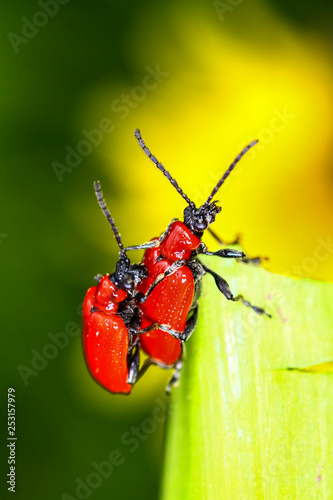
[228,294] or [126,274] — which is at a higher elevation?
[126,274]

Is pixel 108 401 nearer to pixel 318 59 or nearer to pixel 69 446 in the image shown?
pixel 69 446

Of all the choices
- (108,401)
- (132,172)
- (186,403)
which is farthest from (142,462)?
(132,172)

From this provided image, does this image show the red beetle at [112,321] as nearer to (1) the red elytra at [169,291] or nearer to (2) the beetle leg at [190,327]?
(1) the red elytra at [169,291]

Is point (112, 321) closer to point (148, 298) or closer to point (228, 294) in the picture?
point (148, 298)

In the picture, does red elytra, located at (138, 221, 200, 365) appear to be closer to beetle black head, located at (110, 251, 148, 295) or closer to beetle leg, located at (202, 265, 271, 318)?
beetle black head, located at (110, 251, 148, 295)

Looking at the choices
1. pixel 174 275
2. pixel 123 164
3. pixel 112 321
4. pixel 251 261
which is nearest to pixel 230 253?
pixel 251 261

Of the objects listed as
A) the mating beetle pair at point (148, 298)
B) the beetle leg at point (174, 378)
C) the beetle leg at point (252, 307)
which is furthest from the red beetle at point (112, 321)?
the beetle leg at point (252, 307)
